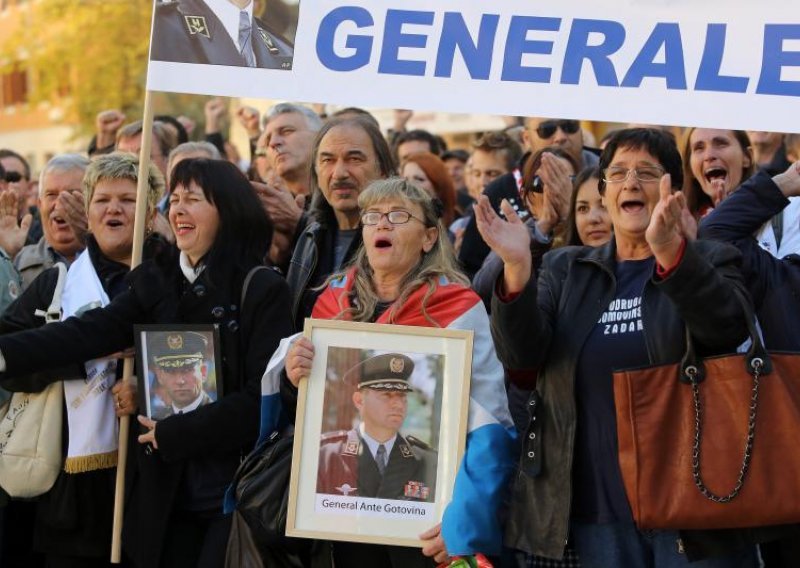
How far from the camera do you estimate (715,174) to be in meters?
6.23

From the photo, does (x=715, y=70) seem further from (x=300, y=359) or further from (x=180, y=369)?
(x=180, y=369)

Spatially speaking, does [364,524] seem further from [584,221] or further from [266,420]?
[584,221]

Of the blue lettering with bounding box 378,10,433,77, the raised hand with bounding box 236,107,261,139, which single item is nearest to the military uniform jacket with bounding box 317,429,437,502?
the blue lettering with bounding box 378,10,433,77

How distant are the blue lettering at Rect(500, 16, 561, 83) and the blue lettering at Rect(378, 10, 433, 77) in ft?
1.02

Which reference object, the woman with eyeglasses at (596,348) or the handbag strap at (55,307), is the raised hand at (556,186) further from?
the handbag strap at (55,307)

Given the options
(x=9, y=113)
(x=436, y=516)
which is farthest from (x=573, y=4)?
(x=9, y=113)

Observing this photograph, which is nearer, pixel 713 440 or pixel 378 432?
pixel 713 440

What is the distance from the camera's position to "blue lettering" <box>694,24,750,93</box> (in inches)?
195

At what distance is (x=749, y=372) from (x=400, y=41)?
5.93ft

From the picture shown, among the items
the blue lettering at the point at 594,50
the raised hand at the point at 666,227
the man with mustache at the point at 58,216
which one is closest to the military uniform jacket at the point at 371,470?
the raised hand at the point at 666,227

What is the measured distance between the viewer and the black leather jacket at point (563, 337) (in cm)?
442

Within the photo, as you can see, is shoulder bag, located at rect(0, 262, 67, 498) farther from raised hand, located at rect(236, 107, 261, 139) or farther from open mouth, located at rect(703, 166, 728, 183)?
raised hand, located at rect(236, 107, 261, 139)

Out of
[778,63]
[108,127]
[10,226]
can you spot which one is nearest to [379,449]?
[778,63]

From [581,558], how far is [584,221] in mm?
1919
